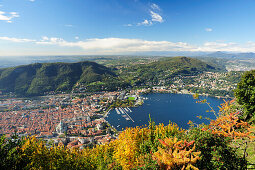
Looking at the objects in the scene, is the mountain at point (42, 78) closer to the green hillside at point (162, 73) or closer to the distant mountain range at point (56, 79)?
the distant mountain range at point (56, 79)

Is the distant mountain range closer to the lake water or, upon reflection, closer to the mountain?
the mountain

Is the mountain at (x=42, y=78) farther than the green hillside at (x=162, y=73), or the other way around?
the green hillside at (x=162, y=73)

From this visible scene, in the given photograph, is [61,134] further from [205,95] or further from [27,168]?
[205,95]

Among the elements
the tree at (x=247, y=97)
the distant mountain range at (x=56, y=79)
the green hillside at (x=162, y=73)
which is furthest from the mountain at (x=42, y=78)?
the tree at (x=247, y=97)

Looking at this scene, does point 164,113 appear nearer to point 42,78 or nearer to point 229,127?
point 229,127

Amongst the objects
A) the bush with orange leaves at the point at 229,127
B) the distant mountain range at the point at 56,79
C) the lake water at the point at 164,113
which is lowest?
the lake water at the point at 164,113

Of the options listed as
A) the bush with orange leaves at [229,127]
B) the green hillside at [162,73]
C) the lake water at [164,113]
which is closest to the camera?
the bush with orange leaves at [229,127]

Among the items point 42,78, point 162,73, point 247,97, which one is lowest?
point 42,78

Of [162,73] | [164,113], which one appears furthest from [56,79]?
[162,73]

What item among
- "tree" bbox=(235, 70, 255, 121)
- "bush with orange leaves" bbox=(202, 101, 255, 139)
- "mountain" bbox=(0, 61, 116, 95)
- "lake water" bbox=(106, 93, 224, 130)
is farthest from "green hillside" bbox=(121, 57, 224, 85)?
"bush with orange leaves" bbox=(202, 101, 255, 139)
